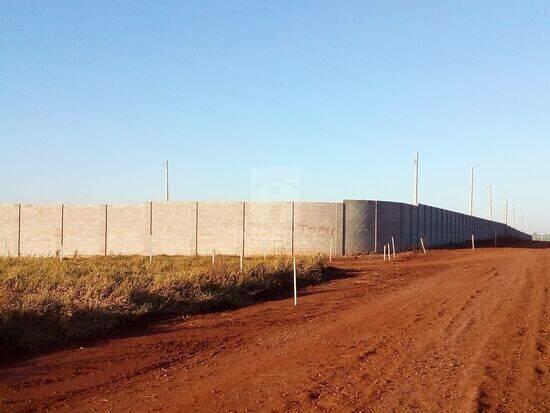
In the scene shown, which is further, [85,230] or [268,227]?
[85,230]

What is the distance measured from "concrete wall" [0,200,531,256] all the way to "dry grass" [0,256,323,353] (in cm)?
1801

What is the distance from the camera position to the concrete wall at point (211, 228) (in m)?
40.1

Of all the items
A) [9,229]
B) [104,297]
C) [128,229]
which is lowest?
[104,297]

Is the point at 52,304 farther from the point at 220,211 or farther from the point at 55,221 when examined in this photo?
the point at 55,221

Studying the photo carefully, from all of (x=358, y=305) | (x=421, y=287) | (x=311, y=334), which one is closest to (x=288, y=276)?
(x=421, y=287)

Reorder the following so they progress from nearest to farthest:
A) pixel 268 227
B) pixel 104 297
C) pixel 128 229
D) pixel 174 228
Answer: pixel 104 297
pixel 268 227
pixel 174 228
pixel 128 229

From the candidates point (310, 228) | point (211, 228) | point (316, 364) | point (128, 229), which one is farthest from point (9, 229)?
point (316, 364)

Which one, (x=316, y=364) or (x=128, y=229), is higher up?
(x=128, y=229)

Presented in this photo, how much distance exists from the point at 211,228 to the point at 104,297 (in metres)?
28.1

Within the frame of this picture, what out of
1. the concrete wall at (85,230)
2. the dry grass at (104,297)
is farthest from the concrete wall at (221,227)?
the dry grass at (104,297)

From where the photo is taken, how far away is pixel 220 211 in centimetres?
4181

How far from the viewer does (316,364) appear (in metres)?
8.97

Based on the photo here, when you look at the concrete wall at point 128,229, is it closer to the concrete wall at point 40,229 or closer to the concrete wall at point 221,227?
the concrete wall at point 221,227

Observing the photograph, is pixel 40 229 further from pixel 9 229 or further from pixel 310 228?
pixel 310 228
